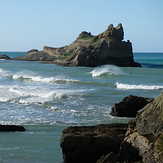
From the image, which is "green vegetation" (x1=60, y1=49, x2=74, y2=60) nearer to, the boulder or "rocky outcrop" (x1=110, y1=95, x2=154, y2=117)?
the boulder

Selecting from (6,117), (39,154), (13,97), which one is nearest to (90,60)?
(13,97)

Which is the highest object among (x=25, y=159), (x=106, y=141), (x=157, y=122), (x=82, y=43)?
(x=82, y=43)

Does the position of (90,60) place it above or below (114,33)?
below

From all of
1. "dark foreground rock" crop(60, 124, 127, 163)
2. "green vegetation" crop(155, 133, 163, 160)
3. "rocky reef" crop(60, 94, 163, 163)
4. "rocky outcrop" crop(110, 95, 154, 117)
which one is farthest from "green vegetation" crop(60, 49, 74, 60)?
"green vegetation" crop(155, 133, 163, 160)

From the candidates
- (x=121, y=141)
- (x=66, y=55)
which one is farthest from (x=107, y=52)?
(x=121, y=141)

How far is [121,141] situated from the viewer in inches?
421

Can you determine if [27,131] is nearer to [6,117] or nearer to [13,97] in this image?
[6,117]

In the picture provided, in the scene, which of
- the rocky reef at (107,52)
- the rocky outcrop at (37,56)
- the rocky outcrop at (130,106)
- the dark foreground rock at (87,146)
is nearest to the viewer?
the dark foreground rock at (87,146)

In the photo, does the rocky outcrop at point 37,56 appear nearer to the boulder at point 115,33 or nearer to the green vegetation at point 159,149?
the boulder at point 115,33

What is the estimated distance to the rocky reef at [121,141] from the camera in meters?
9.50

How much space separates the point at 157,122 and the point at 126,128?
235 centimetres

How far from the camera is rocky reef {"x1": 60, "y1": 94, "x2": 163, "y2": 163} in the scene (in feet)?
31.2

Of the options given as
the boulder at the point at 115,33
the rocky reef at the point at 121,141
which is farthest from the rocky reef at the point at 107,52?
the rocky reef at the point at 121,141

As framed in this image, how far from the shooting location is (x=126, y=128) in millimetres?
11656
